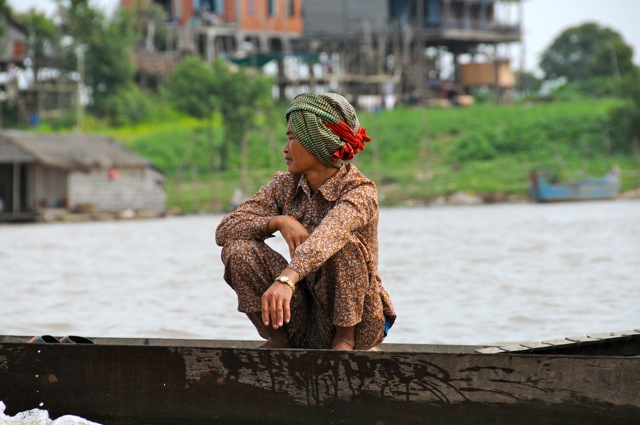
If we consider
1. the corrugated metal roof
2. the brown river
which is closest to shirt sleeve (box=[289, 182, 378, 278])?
the brown river

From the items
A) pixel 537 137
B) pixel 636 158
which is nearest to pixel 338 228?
pixel 636 158

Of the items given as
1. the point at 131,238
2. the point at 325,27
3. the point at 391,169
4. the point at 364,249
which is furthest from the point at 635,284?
the point at 325,27

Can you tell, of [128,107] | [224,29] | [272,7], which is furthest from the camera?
[272,7]

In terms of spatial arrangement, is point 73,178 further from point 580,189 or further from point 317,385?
point 317,385

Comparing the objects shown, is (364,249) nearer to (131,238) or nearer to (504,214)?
(131,238)

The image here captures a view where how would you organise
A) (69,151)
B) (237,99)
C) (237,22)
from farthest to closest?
(237,22) → (237,99) → (69,151)

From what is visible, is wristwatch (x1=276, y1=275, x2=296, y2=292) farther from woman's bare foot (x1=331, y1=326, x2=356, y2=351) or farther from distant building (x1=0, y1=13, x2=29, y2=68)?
distant building (x1=0, y1=13, x2=29, y2=68)

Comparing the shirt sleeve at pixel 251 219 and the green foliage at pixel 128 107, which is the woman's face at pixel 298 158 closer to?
the shirt sleeve at pixel 251 219

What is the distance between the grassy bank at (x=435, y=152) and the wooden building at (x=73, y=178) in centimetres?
102

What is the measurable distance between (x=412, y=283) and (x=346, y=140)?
5.89m

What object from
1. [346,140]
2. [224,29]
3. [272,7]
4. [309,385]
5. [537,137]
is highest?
[272,7]

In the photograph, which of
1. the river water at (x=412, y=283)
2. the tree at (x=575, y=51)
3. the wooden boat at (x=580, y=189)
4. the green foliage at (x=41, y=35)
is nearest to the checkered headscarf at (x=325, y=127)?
the river water at (x=412, y=283)

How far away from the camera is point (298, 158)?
3.25 m

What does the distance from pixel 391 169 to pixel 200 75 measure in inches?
232
